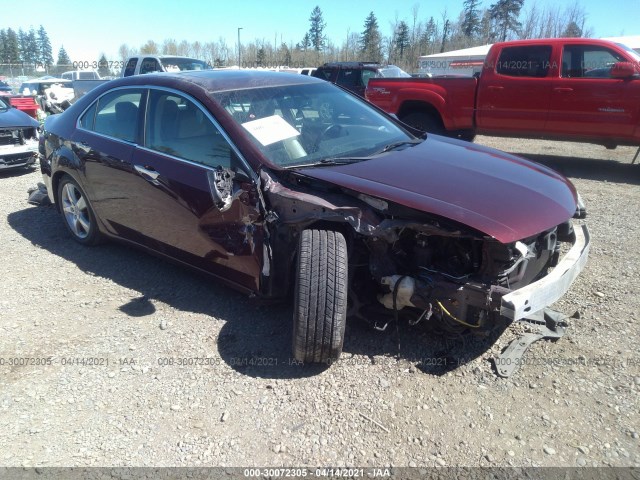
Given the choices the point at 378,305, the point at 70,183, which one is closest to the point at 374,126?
the point at 378,305

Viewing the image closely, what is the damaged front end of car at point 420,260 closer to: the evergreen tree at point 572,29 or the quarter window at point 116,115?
the quarter window at point 116,115

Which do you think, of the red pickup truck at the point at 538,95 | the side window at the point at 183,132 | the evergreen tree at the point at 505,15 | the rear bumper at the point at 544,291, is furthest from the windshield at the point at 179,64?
the evergreen tree at the point at 505,15

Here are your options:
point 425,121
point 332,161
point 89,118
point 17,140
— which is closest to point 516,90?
point 425,121

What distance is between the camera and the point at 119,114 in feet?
14.0

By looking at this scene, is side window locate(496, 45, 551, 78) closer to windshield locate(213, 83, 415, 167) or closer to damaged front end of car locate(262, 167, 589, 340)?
windshield locate(213, 83, 415, 167)

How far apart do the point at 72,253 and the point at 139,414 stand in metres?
2.70

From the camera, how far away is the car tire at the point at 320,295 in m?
2.79

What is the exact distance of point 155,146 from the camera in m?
3.82

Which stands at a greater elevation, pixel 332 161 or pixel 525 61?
pixel 525 61

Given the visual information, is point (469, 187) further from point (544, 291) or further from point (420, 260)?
point (544, 291)

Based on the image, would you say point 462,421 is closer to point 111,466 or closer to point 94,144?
point 111,466

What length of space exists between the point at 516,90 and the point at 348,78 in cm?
644

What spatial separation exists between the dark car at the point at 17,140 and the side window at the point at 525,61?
8.02 metres

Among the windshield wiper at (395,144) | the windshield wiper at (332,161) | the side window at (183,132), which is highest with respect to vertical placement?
the side window at (183,132)
